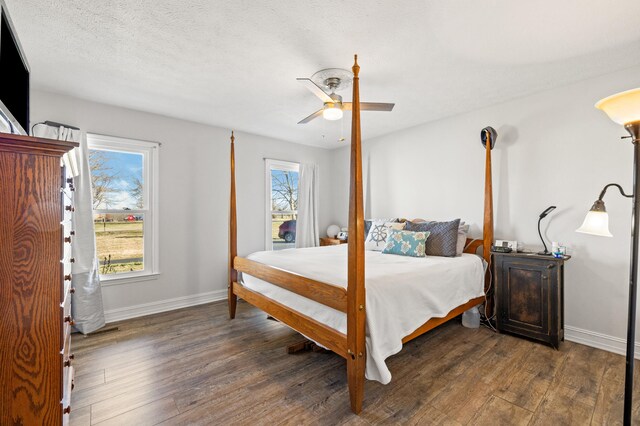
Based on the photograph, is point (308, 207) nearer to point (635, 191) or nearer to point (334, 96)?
point (334, 96)

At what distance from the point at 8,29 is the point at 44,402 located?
6.05 feet

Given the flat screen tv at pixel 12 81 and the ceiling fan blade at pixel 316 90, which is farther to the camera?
the ceiling fan blade at pixel 316 90

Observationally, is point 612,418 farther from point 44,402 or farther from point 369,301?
point 44,402

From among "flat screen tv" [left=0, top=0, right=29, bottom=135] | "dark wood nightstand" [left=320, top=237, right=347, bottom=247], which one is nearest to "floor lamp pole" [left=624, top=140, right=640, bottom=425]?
"flat screen tv" [left=0, top=0, right=29, bottom=135]

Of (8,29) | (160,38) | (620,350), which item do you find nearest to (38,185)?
(8,29)

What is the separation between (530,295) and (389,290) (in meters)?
1.65

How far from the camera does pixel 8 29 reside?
59.7 inches

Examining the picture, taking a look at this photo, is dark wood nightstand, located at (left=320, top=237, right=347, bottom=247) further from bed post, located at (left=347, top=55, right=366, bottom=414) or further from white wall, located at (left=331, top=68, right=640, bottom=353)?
bed post, located at (left=347, top=55, right=366, bottom=414)

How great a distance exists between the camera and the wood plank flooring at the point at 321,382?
5.68 feet

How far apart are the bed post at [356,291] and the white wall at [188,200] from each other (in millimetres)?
2800

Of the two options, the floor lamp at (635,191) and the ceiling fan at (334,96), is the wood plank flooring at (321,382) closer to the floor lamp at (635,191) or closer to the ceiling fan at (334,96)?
the floor lamp at (635,191)

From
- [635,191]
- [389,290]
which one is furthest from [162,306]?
[635,191]

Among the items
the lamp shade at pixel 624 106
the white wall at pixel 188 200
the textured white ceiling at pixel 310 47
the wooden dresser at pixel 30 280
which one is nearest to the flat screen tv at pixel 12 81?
the textured white ceiling at pixel 310 47

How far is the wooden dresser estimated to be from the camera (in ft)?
3.06
